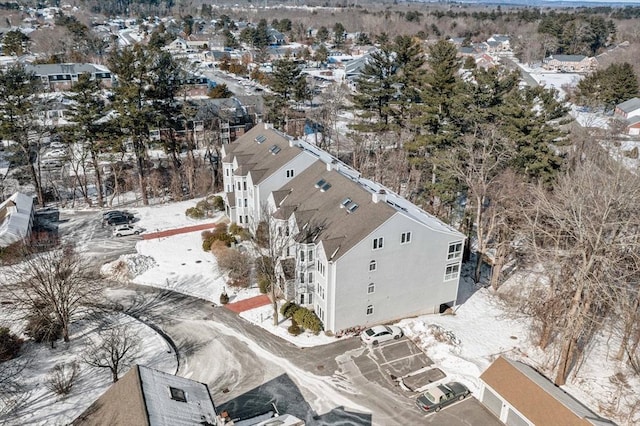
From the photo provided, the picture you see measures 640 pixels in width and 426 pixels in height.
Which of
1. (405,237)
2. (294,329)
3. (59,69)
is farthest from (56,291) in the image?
(59,69)

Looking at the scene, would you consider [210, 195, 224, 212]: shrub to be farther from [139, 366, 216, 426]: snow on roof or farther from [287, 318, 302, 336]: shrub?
[139, 366, 216, 426]: snow on roof

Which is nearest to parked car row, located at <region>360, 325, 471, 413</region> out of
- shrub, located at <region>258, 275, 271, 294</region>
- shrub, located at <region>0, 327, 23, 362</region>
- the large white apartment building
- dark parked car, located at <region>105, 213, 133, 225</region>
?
the large white apartment building

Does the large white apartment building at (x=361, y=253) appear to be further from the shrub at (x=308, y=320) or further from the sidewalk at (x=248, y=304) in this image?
the sidewalk at (x=248, y=304)

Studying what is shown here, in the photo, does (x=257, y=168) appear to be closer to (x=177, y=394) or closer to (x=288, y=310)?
(x=288, y=310)

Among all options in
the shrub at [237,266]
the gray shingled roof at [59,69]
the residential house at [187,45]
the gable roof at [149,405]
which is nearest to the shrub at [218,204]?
the shrub at [237,266]

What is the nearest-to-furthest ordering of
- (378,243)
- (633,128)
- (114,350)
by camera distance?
(114,350), (378,243), (633,128)

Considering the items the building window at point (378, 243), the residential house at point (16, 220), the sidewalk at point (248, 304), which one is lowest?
the sidewalk at point (248, 304)
